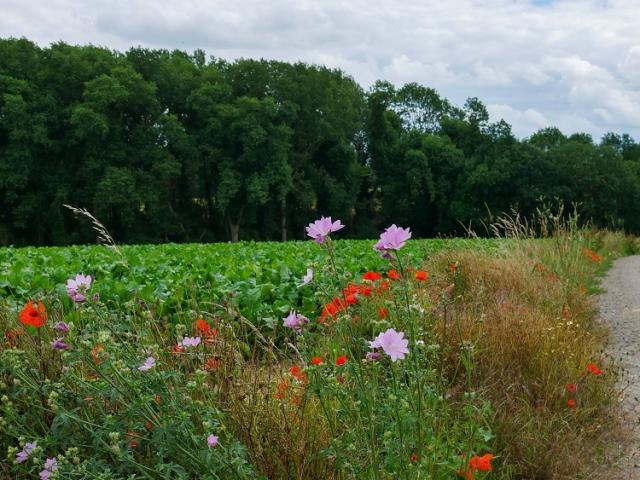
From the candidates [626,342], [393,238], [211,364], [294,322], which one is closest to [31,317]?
[211,364]

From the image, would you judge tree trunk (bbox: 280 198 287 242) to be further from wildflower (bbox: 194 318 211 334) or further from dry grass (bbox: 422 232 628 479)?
wildflower (bbox: 194 318 211 334)

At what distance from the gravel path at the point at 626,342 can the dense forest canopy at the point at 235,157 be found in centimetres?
1849

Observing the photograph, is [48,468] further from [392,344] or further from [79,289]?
[392,344]

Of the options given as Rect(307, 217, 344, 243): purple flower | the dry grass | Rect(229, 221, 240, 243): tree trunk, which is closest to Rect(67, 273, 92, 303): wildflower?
Rect(307, 217, 344, 243): purple flower

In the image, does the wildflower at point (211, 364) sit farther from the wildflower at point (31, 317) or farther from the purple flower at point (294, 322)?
the wildflower at point (31, 317)

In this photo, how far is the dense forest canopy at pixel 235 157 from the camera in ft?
105

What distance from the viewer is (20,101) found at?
30.9 metres

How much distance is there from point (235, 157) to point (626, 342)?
104ft

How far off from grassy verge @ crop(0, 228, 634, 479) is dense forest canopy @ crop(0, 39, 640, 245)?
91.3 feet

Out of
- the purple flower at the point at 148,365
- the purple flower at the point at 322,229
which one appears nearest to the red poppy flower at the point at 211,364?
the purple flower at the point at 148,365

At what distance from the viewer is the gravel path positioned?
3.63 metres

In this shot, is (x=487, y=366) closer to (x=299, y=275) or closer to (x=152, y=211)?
(x=299, y=275)

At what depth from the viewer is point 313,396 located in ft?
10.1

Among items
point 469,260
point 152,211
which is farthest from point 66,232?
point 469,260
